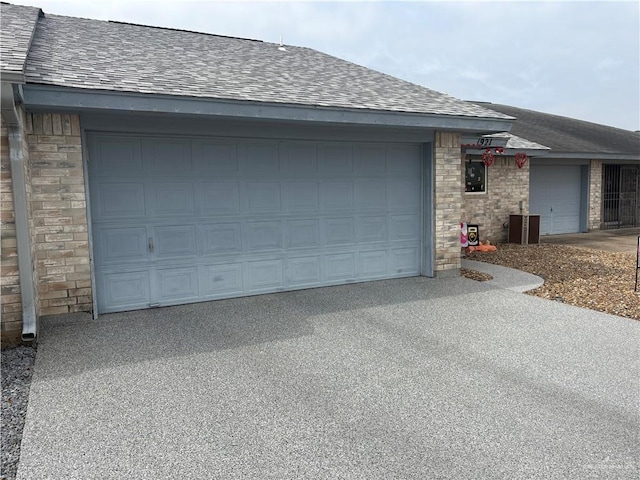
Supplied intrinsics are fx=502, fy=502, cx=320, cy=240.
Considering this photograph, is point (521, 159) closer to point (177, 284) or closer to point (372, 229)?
point (372, 229)

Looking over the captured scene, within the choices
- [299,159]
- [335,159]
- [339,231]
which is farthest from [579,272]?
[299,159]

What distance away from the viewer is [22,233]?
5387 millimetres

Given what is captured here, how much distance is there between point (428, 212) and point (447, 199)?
400 millimetres

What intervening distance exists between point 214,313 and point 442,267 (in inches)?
169

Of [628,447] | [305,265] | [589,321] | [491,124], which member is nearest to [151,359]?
[305,265]

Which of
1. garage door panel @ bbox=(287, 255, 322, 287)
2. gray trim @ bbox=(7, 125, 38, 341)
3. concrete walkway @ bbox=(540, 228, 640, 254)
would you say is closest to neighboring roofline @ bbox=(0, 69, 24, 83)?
gray trim @ bbox=(7, 125, 38, 341)

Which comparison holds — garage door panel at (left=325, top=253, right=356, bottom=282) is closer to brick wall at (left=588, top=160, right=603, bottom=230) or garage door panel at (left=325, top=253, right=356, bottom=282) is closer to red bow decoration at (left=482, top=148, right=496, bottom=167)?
red bow decoration at (left=482, top=148, right=496, bottom=167)

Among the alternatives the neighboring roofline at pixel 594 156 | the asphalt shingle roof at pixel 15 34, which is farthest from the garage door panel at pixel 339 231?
the neighboring roofline at pixel 594 156

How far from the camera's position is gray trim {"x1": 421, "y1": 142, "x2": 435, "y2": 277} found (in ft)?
28.9

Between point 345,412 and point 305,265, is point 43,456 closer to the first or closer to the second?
point 345,412

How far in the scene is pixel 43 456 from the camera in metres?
3.22

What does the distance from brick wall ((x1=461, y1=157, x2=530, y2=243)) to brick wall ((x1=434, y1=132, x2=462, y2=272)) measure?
468 centimetres

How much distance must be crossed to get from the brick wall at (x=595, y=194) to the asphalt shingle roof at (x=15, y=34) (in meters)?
16.7

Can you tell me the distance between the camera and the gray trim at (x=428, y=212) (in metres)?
8.80
